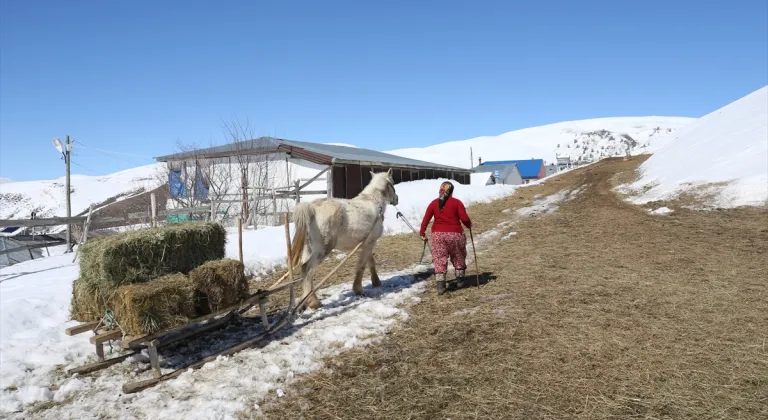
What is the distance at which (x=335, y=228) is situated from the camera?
7531 millimetres

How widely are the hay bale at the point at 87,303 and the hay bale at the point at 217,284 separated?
112cm

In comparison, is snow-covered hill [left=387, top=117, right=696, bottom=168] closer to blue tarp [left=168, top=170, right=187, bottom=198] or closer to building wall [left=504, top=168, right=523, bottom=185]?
building wall [left=504, top=168, right=523, bottom=185]

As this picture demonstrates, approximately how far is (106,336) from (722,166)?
27.8 meters

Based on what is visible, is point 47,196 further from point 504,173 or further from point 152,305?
point 152,305

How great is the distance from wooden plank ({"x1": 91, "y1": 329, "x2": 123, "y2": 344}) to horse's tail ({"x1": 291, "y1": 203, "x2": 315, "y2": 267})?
8.50 ft

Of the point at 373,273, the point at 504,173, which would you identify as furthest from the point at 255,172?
the point at 504,173

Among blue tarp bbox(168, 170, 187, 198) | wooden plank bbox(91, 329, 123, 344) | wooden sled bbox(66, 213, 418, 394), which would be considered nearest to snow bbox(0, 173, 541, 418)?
wooden sled bbox(66, 213, 418, 394)

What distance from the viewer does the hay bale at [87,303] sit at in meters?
5.36

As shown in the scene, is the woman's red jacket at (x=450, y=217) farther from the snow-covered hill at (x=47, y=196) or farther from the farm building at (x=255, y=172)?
the snow-covered hill at (x=47, y=196)

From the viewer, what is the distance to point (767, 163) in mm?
20031

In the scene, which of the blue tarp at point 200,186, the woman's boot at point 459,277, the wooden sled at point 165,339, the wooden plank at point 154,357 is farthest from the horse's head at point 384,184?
the blue tarp at point 200,186

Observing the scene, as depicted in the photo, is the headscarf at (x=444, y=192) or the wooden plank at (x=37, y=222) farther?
the wooden plank at (x=37, y=222)

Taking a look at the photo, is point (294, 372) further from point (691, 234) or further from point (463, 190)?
point (463, 190)

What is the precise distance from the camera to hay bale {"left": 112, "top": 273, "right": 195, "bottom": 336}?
4700 millimetres
